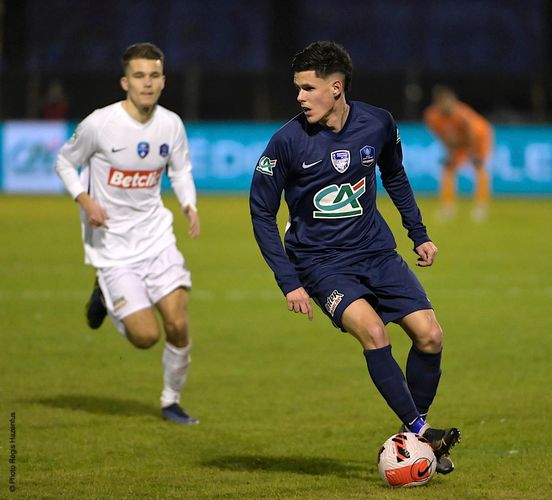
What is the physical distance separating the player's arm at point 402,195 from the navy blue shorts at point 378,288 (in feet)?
0.85

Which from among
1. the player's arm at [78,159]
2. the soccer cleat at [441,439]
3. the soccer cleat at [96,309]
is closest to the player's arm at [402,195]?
the soccer cleat at [441,439]

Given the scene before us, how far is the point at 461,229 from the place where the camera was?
21.8 meters

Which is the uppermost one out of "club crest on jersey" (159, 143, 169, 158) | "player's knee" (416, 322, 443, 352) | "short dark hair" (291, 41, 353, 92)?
"short dark hair" (291, 41, 353, 92)

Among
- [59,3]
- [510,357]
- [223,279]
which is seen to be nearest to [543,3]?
[59,3]

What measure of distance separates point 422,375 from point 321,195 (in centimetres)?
112

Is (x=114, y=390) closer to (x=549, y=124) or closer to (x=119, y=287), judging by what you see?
(x=119, y=287)

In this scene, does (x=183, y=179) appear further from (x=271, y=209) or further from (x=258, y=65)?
(x=258, y=65)

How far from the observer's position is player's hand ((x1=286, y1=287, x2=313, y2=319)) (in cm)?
643

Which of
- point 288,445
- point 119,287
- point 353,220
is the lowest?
point 288,445

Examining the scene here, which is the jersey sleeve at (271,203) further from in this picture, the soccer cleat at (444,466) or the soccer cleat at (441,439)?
the soccer cleat at (444,466)

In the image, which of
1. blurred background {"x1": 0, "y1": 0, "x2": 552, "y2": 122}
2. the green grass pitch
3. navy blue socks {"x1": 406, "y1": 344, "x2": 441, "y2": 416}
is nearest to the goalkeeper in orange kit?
blurred background {"x1": 0, "y1": 0, "x2": 552, "y2": 122}

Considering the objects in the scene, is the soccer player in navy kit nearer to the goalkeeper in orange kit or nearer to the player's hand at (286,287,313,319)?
the player's hand at (286,287,313,319)

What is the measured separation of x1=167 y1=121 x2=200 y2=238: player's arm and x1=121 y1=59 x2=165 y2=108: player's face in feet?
1.27

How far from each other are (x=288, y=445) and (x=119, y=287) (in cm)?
165
